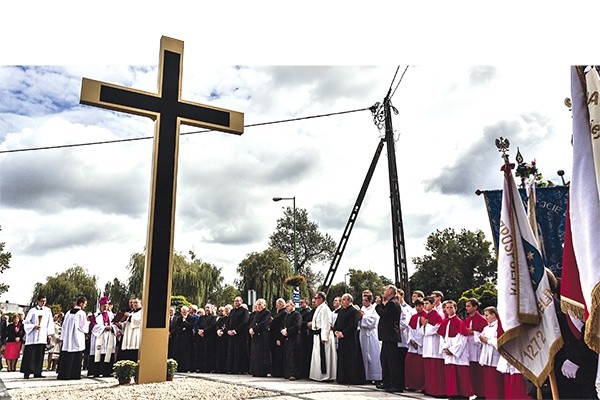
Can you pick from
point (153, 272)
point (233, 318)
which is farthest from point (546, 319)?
point (233, 318)

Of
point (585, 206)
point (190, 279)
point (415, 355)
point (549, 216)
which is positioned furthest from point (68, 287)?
point (585, 206)

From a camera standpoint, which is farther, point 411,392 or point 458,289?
point 458,289

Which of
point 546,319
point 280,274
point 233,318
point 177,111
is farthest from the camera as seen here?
point 280,274

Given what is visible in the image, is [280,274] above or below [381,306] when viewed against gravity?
above

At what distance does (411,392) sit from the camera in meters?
8.49

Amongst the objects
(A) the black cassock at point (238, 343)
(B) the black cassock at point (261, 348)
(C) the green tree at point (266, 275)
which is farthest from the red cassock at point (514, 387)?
(C) the green tree at point (266, 275)

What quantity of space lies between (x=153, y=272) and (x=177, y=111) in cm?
259

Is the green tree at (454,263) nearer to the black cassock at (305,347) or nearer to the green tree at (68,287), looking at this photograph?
the green tree at (68,287)

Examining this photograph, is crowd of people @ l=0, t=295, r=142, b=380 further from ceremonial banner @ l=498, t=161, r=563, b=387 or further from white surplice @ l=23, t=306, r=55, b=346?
ceremonial banner @ l=498, t=161, r=563, b=387

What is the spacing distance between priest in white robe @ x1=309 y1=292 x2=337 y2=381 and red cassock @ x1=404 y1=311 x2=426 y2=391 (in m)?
1.61

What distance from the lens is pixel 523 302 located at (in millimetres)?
3641

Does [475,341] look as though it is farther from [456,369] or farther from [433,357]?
[433,357]

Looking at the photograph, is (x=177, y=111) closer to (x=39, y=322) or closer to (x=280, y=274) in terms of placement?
(x=39, y=322)

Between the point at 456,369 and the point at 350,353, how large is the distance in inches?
81.2
